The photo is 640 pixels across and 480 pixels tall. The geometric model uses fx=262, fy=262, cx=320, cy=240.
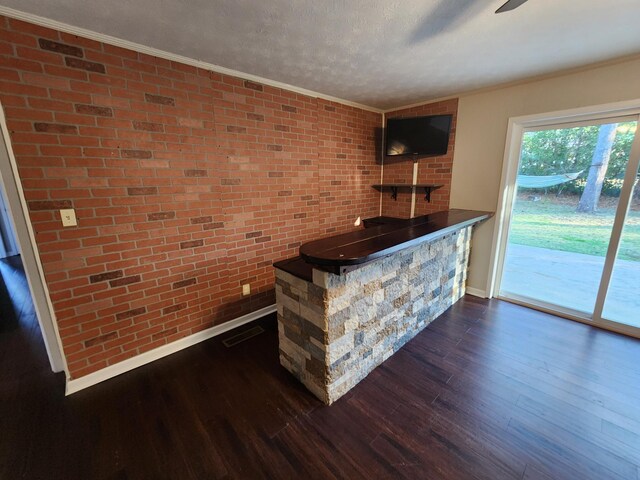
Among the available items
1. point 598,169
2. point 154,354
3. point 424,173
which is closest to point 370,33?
point 424,173

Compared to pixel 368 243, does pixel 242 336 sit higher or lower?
lower

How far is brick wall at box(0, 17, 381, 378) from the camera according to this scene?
5.19 feet

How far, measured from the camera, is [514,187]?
9.24ft

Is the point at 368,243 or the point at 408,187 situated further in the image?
the point at 408,187

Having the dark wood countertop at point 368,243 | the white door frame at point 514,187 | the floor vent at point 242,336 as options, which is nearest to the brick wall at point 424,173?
the white door frame at point 514,187

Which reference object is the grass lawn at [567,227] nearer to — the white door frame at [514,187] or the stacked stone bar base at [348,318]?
the white door frame at [514,187]

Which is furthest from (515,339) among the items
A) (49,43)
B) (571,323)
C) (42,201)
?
(49,43)

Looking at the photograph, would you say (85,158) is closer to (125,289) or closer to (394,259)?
(125,289)

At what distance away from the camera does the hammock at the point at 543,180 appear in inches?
101

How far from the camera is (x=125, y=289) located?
1.96m

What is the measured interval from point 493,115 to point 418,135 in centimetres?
76

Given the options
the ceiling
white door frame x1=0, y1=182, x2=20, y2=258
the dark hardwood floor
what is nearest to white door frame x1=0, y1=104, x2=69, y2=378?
the dark hardwood floor

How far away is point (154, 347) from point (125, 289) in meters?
0.56

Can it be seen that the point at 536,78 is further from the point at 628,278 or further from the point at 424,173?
the point at 628,278
